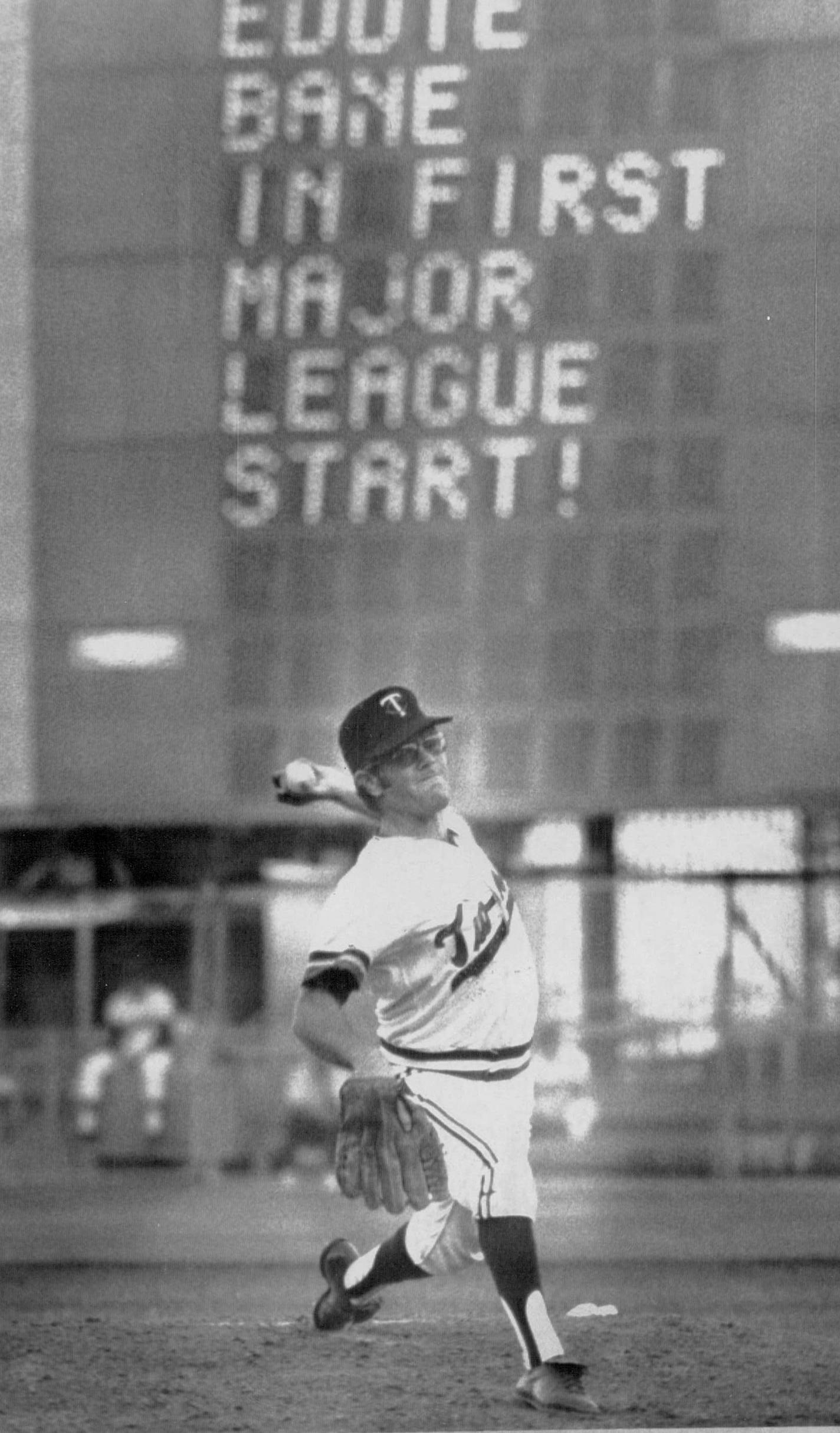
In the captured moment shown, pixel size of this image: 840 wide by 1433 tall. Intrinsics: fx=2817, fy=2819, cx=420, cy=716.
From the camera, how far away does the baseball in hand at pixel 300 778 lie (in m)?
5.92

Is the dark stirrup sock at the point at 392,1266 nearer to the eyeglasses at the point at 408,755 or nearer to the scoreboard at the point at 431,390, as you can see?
the eyeglasses at the point at 408,755

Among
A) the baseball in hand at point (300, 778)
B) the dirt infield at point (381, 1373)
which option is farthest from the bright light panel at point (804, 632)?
the baseball in hand at point (300, 778)

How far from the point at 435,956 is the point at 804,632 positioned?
20.3 feet

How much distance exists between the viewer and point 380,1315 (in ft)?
26.1

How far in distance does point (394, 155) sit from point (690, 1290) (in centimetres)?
451

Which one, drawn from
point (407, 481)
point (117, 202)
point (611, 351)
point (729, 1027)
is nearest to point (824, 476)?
point (611, 351)

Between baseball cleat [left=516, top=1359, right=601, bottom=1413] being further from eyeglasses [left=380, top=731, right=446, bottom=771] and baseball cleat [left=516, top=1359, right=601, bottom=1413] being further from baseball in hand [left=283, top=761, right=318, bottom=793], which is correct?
baseball in hand [left=283, top=761, right=318, bottom=793]

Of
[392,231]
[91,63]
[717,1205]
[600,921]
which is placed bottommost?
[717,1205]

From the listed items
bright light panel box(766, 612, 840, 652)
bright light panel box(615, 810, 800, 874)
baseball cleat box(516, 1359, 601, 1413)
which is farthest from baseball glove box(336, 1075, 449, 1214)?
bright light panel box(615, 810, 800, 874)

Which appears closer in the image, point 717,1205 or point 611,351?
point 611,351

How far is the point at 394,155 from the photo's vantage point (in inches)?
435

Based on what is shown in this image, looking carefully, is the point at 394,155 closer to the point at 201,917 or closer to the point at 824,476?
the point at 824,476

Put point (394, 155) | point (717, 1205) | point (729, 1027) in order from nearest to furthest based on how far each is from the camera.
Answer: point (394, 155)
point (717, 1205)
point (729, 1027)

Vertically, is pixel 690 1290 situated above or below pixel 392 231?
below
